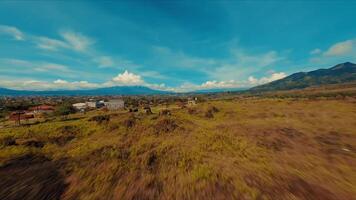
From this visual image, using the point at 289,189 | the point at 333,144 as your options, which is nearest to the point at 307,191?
the point at 289,189

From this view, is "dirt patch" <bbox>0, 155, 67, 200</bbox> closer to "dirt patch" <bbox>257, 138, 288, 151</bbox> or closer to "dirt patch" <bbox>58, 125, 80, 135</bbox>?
"dirt patch" <bbox>58, 125, 80, 135</bbox>

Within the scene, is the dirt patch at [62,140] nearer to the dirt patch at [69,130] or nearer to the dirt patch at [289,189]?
the dirt patch at [69,130]

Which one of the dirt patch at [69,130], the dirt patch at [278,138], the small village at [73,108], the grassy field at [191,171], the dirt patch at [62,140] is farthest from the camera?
the small village at [73,108]

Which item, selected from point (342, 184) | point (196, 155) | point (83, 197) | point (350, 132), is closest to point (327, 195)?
point (342, 184)

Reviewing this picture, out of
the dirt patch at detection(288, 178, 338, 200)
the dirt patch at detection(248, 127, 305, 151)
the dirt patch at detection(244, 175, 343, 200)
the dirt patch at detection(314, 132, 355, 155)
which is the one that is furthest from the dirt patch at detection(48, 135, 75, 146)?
the dirt patch at detection(314, 132, 355, 155)

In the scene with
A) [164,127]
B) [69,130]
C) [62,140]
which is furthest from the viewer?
[69,130]

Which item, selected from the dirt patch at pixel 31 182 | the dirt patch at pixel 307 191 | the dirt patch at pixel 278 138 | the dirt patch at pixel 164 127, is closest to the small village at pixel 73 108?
the dirt patch at pixel 164 127

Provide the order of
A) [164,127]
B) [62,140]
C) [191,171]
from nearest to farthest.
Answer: [191,171]
[62,140]
[164,127]

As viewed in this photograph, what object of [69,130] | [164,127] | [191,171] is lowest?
[69,130]

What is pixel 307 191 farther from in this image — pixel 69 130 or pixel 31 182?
pixel 69 130
